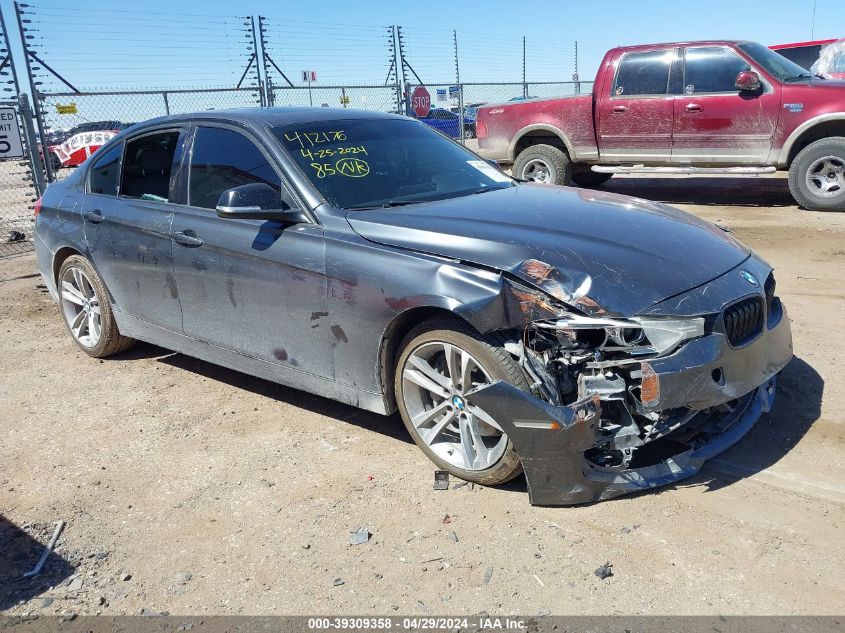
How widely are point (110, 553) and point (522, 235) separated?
90.7 inches

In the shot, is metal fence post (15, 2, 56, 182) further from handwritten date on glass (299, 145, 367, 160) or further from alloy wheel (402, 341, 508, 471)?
alloy wheel (402, 341, 508, 471)

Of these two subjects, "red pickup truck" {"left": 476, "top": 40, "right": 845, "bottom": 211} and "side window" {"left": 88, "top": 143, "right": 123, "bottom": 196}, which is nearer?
"side window" {"left": 88, "top": 143, "right": 123, "bottom": 196}

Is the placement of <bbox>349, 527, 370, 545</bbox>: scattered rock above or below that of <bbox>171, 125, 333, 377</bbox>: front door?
below

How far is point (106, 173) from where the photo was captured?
5.39 meters

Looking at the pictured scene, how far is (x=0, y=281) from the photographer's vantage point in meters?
8.71

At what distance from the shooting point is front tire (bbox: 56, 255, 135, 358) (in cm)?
539

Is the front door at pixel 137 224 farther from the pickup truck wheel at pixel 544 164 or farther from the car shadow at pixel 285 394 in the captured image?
the pickup truck wheel at pixel 544 164

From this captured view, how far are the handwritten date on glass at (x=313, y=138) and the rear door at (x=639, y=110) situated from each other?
7326 mm

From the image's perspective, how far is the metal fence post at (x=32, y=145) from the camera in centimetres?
1051

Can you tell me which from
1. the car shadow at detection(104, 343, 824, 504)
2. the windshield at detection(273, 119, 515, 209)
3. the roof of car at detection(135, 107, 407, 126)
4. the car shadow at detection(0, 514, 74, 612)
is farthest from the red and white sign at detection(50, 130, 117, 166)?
the car shadow at detection(0, 514, 74, 612)

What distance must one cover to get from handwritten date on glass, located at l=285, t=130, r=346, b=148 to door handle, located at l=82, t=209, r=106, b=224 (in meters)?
1.74

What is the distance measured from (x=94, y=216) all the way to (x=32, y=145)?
6586 mm

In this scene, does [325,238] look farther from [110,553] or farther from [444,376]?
[110,553]

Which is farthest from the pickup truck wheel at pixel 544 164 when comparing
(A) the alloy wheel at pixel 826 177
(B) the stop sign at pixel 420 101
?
(B) the stop sign at pixel 420 101
